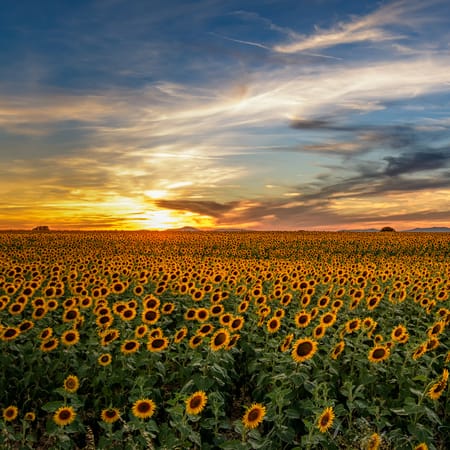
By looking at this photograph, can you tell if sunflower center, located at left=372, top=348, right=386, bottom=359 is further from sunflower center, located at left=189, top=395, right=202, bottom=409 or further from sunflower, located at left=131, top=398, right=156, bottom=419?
sunflower, located at left=131, top=398, right=156, bottom=419

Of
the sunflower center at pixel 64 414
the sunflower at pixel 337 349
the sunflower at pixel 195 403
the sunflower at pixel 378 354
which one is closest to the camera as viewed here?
the sunflower at pixel 195 403

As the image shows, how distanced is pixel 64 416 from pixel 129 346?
157 centimetres

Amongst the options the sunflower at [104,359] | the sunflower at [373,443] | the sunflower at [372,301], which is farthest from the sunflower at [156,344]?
the sunflower at [372,301]

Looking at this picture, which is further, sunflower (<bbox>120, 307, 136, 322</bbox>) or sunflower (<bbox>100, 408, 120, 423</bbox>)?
sunflower (<bbox>120, 307, 136, 322</bbox>)

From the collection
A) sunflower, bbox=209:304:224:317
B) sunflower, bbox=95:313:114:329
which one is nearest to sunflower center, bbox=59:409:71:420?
sunflower, bbox=95:313:114:329

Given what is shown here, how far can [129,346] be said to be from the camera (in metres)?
7.13

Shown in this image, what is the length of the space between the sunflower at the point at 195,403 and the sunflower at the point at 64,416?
152 centimetres

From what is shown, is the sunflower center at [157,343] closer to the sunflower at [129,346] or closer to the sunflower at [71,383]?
the sunflower at [129,346]

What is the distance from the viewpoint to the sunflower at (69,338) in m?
7.53

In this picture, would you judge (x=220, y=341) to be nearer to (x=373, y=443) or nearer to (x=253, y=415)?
(x=253, y=415)

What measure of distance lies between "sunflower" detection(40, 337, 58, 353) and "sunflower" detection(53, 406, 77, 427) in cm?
169

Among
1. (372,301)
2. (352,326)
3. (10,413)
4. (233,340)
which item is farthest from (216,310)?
(10,413)

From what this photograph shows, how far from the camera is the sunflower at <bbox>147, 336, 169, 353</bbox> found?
6918 millimetres

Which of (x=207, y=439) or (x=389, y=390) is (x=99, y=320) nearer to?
(x=207, y=439)
